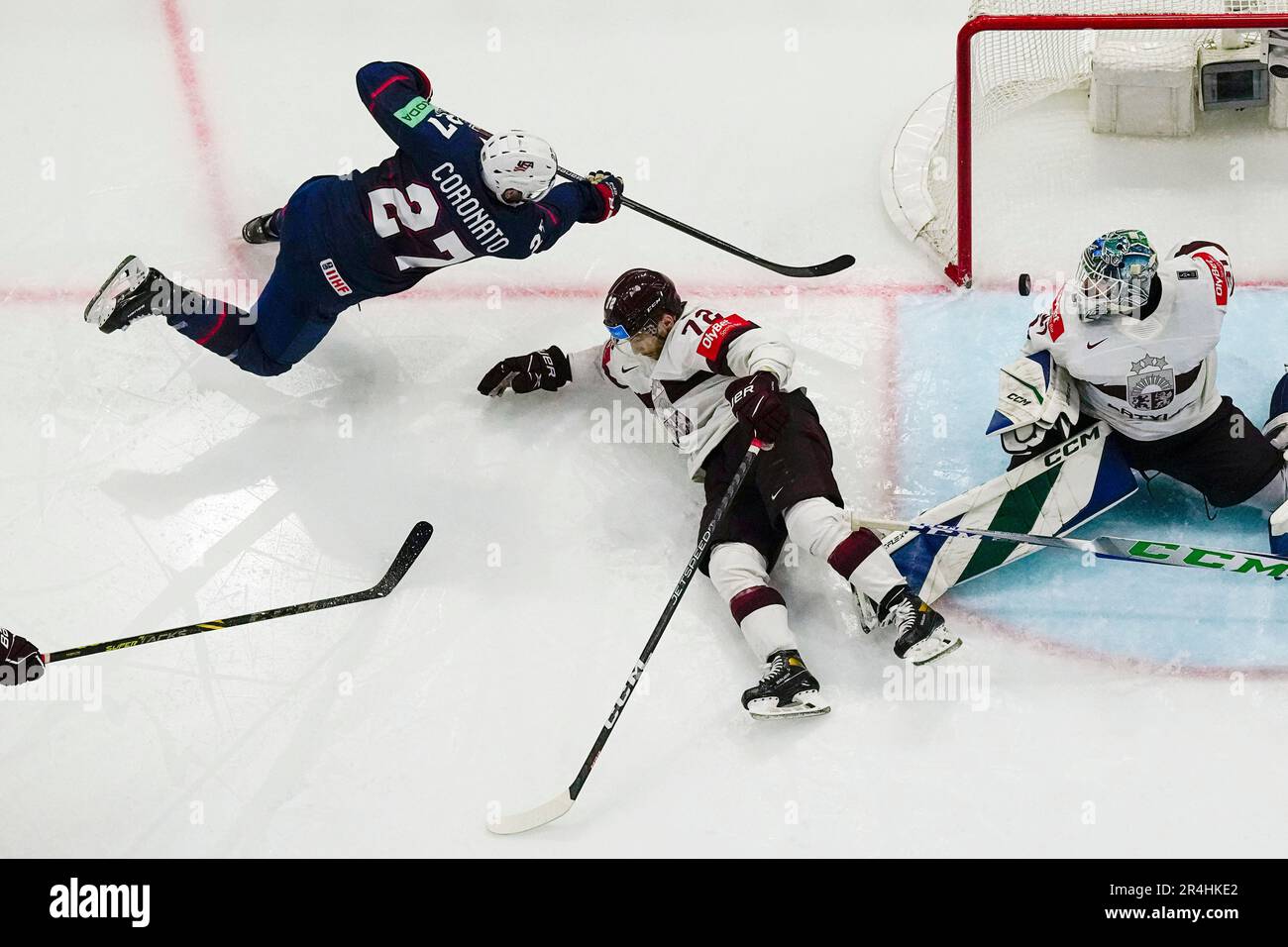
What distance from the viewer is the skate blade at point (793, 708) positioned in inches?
174

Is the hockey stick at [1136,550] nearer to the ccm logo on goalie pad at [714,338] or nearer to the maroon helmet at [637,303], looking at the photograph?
the ccm logo on goalie pad at [714,338]

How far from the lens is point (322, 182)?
195 inches

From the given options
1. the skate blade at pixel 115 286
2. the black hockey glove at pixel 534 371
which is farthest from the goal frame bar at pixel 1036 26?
the skate blade at pixel 115 286

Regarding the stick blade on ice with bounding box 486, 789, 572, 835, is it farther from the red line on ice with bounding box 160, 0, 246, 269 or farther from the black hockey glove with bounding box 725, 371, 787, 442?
the red line on ice with bounding box 160, 0, 246, 269

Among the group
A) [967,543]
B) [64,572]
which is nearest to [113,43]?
[64,572]

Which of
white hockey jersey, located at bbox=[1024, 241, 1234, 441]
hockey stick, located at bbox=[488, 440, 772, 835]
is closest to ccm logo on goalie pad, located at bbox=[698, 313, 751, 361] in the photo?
hockey stick, located at bbox=[488, 440, 772, 835]

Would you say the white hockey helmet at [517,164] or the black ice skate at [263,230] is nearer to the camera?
the white hockey helmet at [517,164]

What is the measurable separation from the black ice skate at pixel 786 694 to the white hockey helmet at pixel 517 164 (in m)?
1.37

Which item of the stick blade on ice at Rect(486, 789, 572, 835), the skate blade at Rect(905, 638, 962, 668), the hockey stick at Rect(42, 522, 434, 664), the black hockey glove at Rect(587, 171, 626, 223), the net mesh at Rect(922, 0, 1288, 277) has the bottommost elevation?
the stick blade on ice at Rect(486, 789, 572, 835)

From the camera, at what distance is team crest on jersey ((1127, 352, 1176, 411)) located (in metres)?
4.49

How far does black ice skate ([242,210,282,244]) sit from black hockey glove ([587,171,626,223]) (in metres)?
1.00

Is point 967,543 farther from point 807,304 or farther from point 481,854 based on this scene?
point 481,854
